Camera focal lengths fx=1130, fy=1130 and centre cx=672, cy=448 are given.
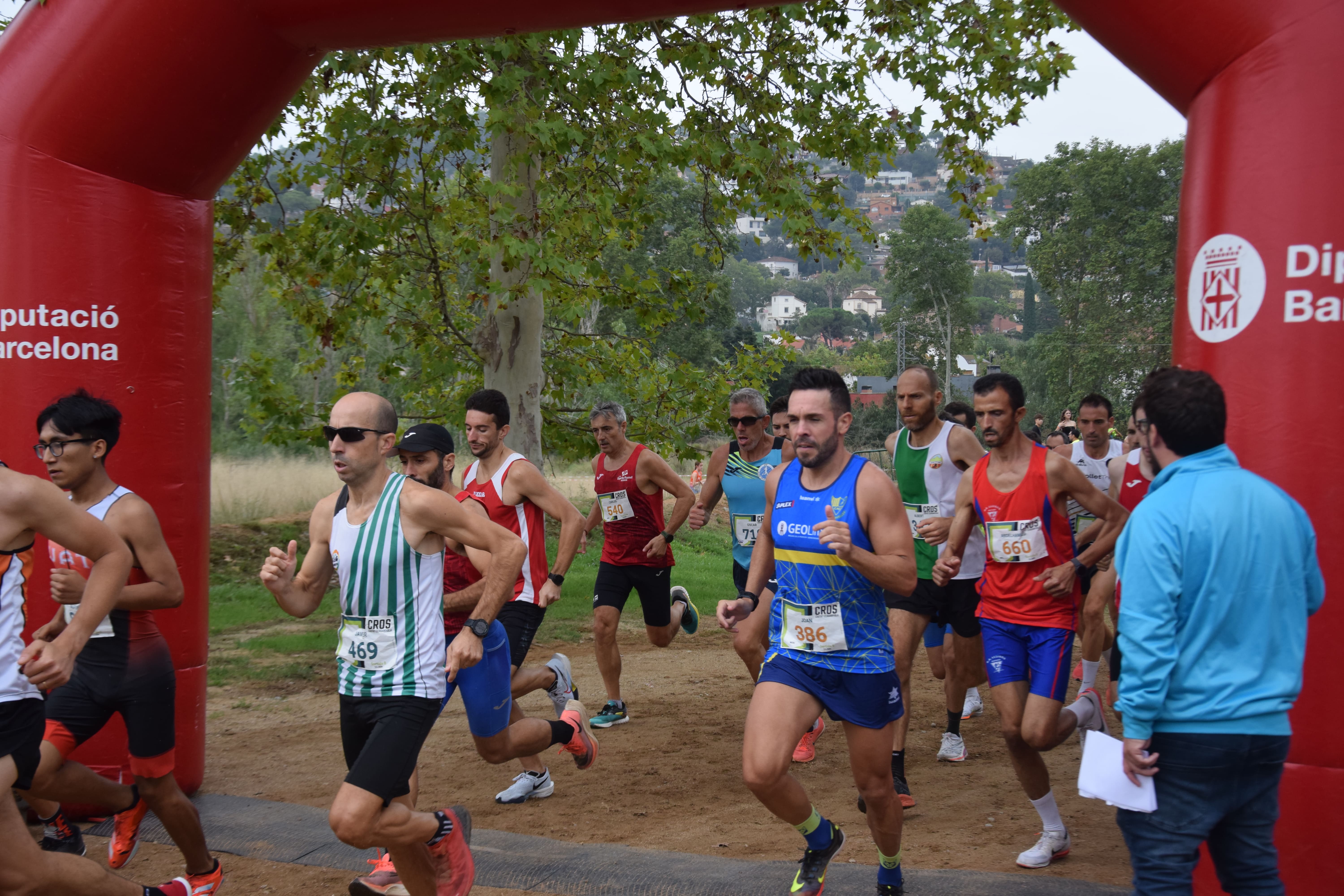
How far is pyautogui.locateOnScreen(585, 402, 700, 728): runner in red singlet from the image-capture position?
8.20 metres

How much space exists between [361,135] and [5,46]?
4525 mm

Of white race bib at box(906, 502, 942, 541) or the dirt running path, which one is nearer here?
the dirt running path

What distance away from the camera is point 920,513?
23.4 feet

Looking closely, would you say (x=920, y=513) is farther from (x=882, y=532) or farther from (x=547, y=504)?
(x=882, y=532)

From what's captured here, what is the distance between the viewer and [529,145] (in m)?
10.1

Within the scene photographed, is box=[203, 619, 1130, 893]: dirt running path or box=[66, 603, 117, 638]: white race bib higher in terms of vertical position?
box=[66, 603, 117, 638]: white race bib

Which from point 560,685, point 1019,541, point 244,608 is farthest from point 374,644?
point 244,608

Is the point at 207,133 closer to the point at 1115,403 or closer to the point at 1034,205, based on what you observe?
the point at 1115,403

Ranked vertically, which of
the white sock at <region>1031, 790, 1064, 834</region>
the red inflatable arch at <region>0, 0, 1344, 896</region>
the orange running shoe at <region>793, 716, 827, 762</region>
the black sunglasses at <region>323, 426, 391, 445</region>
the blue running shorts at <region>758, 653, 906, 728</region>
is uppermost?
the red inflatable arch at <region>0, 0, 1344, 896</region>

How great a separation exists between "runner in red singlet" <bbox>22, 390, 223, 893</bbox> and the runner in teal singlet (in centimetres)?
245

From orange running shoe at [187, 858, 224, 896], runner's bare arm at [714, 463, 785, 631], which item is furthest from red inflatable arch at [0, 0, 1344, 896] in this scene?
runner's bare arm at [714, 463, 785, 631]

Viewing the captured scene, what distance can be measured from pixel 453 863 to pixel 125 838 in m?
1.91

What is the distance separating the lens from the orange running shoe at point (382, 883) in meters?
4.56

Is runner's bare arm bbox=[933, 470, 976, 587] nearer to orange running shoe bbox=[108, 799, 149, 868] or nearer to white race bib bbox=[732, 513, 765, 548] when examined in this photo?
white race bib bbox=[732, 513, 765, 548]
